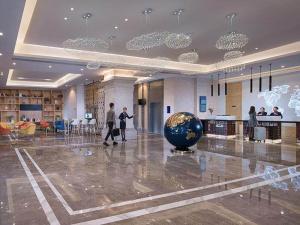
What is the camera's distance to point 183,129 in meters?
7.78

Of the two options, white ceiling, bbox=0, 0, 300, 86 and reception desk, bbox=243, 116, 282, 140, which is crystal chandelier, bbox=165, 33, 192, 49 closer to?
white ceiling, bbox=0, 0, 300, 86

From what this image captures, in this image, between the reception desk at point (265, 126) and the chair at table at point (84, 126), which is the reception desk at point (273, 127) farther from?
the chair at table at point (84, 126)

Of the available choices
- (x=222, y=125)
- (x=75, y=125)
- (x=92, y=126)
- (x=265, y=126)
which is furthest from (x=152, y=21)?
(x=75, y=125)

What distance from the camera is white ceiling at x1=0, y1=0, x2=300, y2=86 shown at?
588 centimetres

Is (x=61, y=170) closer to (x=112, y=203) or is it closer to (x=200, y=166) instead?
(x=112, y=203)

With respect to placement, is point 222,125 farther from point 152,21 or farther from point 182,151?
point 152,21

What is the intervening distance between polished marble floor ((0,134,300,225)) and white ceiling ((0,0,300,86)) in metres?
3.36

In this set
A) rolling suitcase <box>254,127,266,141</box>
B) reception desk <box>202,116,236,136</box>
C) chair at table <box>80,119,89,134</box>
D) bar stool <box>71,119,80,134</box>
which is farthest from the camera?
chair at table <box>80,119,89,134</box>

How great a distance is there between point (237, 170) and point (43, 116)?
18.7 metres

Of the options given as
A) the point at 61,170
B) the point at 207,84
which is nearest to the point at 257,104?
the point at 207,84

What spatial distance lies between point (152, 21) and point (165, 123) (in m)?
3.18

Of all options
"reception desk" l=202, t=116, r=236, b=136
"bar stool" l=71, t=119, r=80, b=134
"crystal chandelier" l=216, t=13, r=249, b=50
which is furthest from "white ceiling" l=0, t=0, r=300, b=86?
"bar stool" l=71, t=119, r=80, b=134

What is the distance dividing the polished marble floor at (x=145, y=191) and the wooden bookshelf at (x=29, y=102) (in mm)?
14404

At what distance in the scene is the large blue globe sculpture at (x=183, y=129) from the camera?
780 centimetres
